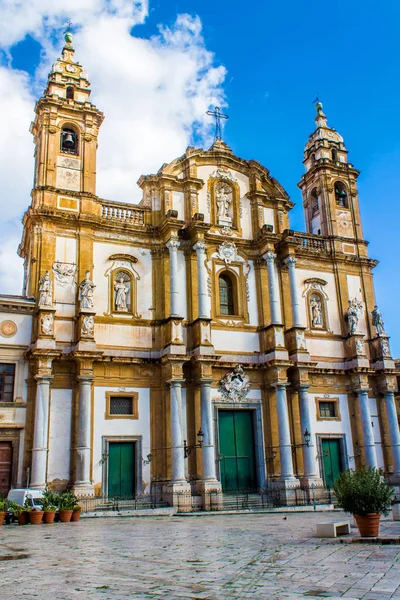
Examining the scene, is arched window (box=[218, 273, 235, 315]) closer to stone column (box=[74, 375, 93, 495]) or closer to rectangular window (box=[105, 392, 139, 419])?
rectangular window (box=[105, 392, 139, 419])

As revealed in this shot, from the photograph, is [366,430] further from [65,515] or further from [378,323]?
[65,515]

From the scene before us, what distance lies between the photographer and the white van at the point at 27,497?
66.3ft

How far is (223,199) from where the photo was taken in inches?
1221

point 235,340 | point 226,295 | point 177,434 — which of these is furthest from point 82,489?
point 226,295

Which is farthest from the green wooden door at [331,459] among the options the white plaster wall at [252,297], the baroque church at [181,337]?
the white plaster wall at [252,297]

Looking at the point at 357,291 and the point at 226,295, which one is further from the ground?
the point at 357,291

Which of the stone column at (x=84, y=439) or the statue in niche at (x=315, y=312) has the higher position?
the statue in niche at (x=315, y=312)

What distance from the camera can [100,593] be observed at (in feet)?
25.3

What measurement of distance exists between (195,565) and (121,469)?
15596 mm

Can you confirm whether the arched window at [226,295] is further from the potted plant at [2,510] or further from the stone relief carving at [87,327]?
the potted plant at [2,510]

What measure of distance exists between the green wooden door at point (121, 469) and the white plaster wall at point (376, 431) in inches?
508

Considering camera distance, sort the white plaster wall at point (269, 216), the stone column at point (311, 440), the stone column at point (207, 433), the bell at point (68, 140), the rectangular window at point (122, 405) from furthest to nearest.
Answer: the white plaster wall at point (269, 216) < the bell at point (68, 140) < the stone column at point (311, 440) < the rectangular window at point (122, 405) < the stone column at point (207, 433)

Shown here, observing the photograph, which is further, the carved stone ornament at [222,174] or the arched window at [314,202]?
the arched window at [314,202]

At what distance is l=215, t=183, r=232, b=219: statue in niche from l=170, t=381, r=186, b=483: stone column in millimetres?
9738
